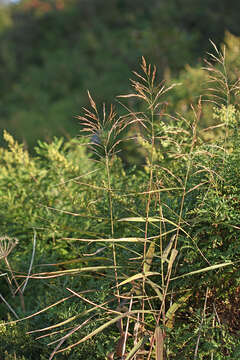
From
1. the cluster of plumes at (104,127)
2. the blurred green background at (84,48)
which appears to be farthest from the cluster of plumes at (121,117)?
the blurred green background at (84,48)

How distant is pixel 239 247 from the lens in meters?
1.85

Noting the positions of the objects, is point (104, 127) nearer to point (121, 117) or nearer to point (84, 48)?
point (121, 117)

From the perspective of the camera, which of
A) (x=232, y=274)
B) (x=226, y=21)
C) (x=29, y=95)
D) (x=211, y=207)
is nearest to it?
(x=211, y=207)

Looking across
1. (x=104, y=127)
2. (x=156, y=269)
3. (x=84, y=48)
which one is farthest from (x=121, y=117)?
(x=84, y=48)

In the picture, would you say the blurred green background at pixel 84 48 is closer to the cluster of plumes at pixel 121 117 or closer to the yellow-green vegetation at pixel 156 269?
the yellow-green vegetation at pixel 156 269

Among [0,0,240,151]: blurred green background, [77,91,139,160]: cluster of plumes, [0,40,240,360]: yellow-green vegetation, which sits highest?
[77,91,139,160]: cluster of plumes

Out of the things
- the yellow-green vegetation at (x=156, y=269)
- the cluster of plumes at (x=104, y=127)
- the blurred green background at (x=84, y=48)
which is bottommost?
the blurred green background at (x=84, y=48)

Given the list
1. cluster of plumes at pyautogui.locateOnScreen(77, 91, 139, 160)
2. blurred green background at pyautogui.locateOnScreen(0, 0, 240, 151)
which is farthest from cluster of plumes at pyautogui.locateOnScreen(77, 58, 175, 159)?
blurred green background at pyautogui.locateOnScreen(0, 0, 240, 151)

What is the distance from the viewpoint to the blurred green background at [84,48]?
1196 cm

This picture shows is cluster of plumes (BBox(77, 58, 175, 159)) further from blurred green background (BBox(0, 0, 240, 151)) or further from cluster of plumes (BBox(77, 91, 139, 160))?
blurred green background (BBox(0, 0, 240, 151))

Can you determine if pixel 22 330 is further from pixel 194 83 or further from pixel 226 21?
pixel 226 21

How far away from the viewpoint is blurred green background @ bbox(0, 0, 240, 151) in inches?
471

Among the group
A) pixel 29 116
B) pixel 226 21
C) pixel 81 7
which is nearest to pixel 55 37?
pixel 81 7

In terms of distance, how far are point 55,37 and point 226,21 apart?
34.8 feet
